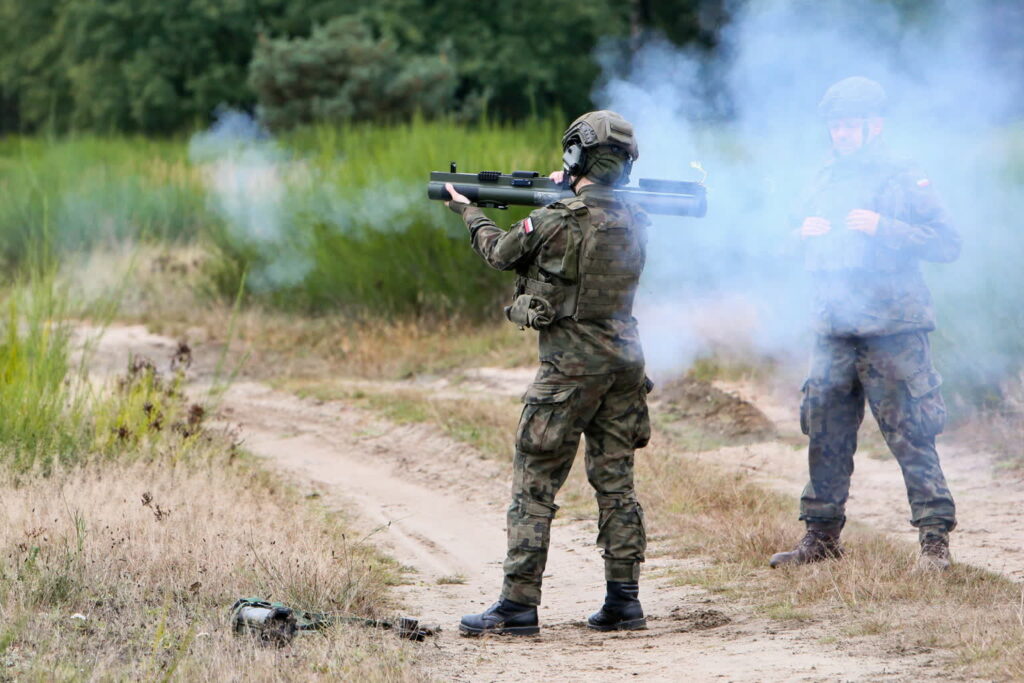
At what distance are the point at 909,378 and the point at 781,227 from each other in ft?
10.2

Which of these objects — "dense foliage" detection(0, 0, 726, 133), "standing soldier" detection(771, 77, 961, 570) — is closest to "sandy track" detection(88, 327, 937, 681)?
"standing soldier" detection(771, 77, 961, 570)

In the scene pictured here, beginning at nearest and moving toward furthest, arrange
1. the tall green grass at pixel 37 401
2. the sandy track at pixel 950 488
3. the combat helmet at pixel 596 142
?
1. the combat helmet at pixel 596 142
2. the sandy track at pixel 950 488
3. the tall green grass at pixel 37 401

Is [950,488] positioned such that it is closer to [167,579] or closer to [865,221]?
[865,221]

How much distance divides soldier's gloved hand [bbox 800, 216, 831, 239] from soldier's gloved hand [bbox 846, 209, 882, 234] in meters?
0.13

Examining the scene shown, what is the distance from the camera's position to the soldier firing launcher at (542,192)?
17.9ft

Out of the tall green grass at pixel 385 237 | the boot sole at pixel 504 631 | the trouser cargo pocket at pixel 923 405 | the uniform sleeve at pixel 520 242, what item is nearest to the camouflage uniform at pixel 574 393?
the uniform sleeve at pixel 520 242

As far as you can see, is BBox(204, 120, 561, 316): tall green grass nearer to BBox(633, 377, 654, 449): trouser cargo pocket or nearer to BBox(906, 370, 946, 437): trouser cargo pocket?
BBox(906, 370, 946, 437): trouser cargo pocket

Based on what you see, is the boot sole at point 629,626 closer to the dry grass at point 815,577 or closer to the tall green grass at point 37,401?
the dry grass at point 815,577

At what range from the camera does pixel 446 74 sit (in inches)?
987

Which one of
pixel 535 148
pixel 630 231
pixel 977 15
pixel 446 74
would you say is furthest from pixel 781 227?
pixel 446 74

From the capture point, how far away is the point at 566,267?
5.20m

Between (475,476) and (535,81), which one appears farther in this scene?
(535,81)

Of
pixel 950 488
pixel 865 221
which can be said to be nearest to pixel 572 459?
pixel 865 221

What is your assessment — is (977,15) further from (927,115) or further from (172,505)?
(172,505)
